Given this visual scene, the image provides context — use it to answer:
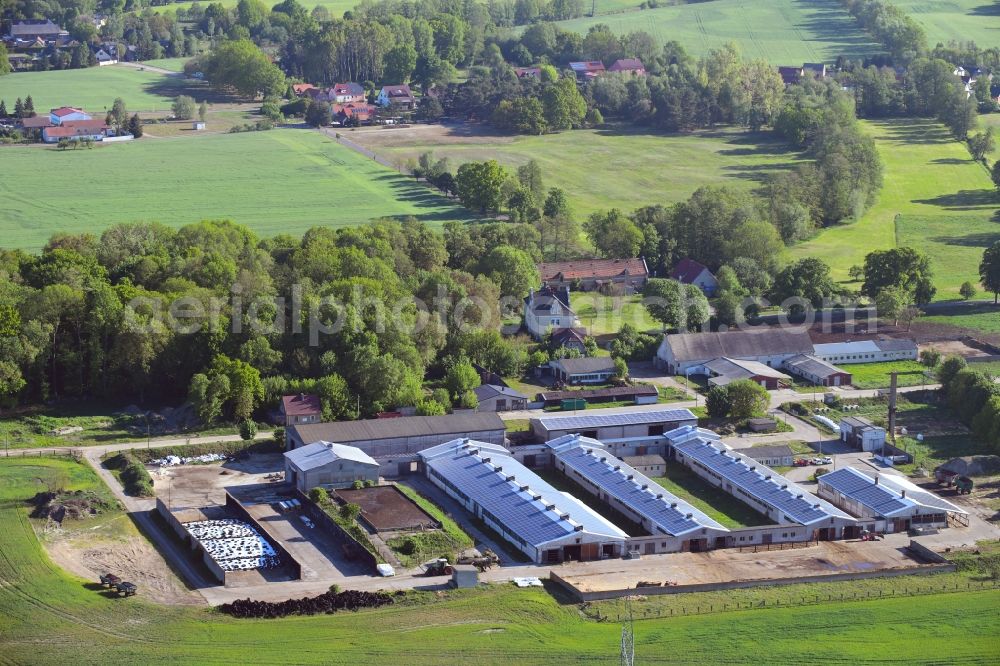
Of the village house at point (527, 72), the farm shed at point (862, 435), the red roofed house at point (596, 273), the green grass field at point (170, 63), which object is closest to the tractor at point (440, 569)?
the farm shed at point (862, 435)

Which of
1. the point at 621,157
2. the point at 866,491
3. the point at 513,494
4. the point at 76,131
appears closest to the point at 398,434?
the point at 513,494

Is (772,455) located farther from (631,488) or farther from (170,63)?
(170,63)

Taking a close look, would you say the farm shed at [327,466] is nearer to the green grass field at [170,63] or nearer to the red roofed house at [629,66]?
the red roofed house at [629,66]

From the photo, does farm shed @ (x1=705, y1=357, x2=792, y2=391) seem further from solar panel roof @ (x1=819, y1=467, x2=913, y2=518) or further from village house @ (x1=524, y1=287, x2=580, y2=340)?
solar panel roof @ (x1=819, y1=467, x2=913, y2=518)

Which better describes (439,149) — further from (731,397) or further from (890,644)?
(890,644)

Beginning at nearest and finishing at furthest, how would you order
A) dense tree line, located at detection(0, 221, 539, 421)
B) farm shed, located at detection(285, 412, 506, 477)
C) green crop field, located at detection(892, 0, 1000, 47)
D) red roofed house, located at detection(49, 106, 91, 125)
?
farm shed, located at detection(285, 412, 506, 477)
dense tree line, located at detection(0, 221, 539, 421)
red roofed house, located at detection(49, 106, 91, 125)
green crop field, located at detection(892, 0, 1000, 47)

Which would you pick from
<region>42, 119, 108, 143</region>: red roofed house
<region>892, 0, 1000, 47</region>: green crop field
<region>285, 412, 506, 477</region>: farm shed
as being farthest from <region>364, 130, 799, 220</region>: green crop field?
<region>892, 0, 1000, 47</region>: green crop field
